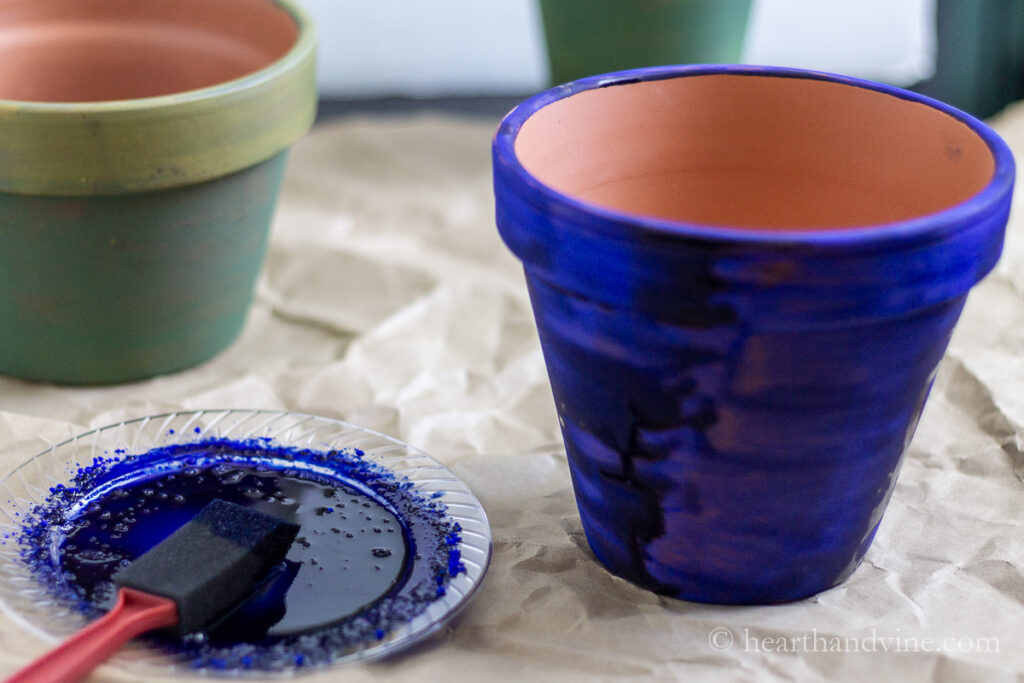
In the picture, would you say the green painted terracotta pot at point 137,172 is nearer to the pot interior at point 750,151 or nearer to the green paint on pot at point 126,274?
the green paint on pot at point 126,274

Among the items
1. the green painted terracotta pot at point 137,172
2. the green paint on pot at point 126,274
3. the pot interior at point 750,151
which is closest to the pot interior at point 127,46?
the green painted terracotta pot at point 137,172

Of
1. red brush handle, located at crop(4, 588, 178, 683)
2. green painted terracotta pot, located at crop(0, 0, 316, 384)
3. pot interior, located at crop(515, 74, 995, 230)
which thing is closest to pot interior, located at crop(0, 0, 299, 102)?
green painted terracotta pot, located at crop(0, 0, 316, 384)

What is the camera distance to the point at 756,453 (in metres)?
0.53

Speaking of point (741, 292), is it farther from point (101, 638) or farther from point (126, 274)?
point (126, 274)

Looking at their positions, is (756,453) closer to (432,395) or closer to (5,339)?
(432,395)

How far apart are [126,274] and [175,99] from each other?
4.9 inches

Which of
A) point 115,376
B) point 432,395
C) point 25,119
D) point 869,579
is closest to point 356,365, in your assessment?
point 432,395

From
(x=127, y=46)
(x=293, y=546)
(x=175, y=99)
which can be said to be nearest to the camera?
(x=293, y=546)

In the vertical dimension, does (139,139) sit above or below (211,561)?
above

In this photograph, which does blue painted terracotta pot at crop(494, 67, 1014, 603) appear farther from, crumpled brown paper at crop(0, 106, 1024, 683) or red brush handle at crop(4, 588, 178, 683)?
red brush handle at crop(4, 588, 178, 683)

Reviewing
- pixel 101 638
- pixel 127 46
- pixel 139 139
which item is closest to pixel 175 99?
pixel 139 139

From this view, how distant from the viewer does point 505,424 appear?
808 mm

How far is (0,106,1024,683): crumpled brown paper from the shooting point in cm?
57

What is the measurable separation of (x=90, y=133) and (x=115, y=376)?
19cm
